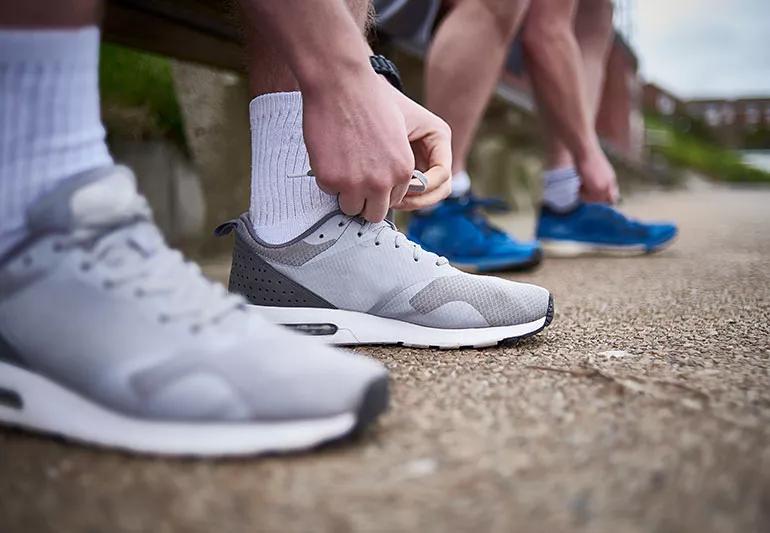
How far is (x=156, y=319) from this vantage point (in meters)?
0.47

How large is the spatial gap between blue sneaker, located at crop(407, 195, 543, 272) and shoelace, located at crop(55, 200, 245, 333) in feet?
2.84

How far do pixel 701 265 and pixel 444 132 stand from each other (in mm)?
901

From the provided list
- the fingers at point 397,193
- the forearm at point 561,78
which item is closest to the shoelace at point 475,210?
the forearm at point 561,78

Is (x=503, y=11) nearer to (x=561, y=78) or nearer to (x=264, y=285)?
(x=561, y=78)

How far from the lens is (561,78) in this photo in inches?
59.1

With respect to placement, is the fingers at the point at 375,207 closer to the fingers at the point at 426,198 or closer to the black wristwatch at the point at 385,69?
the fingers at the point at 426,198

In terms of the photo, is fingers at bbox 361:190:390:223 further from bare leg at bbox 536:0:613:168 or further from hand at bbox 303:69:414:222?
bare leg at bbox 536:0:613:168

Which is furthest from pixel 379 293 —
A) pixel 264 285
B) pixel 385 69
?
pixel 385 69

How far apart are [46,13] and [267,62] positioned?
0.95 feet

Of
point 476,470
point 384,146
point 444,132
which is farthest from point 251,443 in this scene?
point 444,132

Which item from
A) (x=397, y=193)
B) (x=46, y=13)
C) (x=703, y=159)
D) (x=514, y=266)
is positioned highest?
(x=46, y=13)

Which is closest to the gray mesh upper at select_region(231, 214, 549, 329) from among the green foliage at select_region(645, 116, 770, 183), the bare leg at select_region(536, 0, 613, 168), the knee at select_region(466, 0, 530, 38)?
the knee at select_region(466, 0, 530, 38)

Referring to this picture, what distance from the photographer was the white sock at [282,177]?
74cm

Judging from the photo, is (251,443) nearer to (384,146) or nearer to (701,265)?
(384,146)
